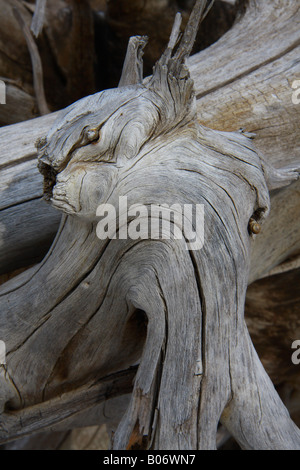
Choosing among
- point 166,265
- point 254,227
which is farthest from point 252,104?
point 166,265

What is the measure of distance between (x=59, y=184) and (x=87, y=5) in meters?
2.33

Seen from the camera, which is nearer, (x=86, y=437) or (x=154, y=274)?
(x=154, y=274)

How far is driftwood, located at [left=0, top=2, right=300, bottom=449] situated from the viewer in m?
1.22

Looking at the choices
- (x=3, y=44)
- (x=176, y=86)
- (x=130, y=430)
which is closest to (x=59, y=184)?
(x=176, y=86)

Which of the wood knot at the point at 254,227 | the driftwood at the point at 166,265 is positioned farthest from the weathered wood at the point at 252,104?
the wood knot at the point at 254,227

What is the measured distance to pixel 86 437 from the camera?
10.4 feet

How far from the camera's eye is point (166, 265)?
127cm

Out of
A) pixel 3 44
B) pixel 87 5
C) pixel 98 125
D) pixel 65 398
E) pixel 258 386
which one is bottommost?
pixel 65 398

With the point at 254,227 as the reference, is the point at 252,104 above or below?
above

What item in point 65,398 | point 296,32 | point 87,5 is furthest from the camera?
point 87,5

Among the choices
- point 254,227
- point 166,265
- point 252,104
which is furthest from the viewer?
point 252,104

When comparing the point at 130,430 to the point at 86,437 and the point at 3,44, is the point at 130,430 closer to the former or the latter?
the point at 86,437

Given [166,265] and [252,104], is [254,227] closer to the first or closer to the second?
[166,265]

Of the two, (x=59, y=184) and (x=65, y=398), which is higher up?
(x=59, y=184)
